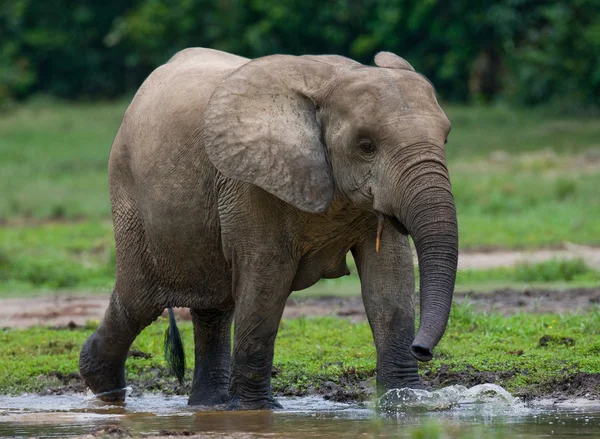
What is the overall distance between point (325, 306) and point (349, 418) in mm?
4721

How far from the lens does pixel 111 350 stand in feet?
25.8

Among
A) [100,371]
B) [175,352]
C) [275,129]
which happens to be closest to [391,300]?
[275,129]

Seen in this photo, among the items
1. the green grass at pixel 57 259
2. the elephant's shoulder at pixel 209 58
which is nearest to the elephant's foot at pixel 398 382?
the elephant's shoulder at pixel 209 58

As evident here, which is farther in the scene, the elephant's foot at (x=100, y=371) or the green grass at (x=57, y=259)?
the green grass at (x=57, y=259)

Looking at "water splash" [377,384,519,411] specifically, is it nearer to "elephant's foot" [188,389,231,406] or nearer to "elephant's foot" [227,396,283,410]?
"elephant's foot" [227,396,283,410]

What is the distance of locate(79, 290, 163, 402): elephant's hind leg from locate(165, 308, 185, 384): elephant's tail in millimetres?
233

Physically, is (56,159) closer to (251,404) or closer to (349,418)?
(251,404)

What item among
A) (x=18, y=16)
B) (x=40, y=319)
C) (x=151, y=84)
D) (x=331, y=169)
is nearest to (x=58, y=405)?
(x=151, y=84)

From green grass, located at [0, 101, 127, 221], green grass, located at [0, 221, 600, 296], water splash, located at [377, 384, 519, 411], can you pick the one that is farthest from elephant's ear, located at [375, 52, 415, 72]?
green grass, located at [0, 101, 127, 221]

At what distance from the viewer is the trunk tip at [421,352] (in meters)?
5.71

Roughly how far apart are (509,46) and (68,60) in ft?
40.6

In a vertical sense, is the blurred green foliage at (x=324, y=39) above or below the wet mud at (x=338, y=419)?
above

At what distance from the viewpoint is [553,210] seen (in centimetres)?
1667

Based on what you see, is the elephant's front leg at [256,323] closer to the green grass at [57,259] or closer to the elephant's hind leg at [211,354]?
the elephant's hind leg at [211,354]
